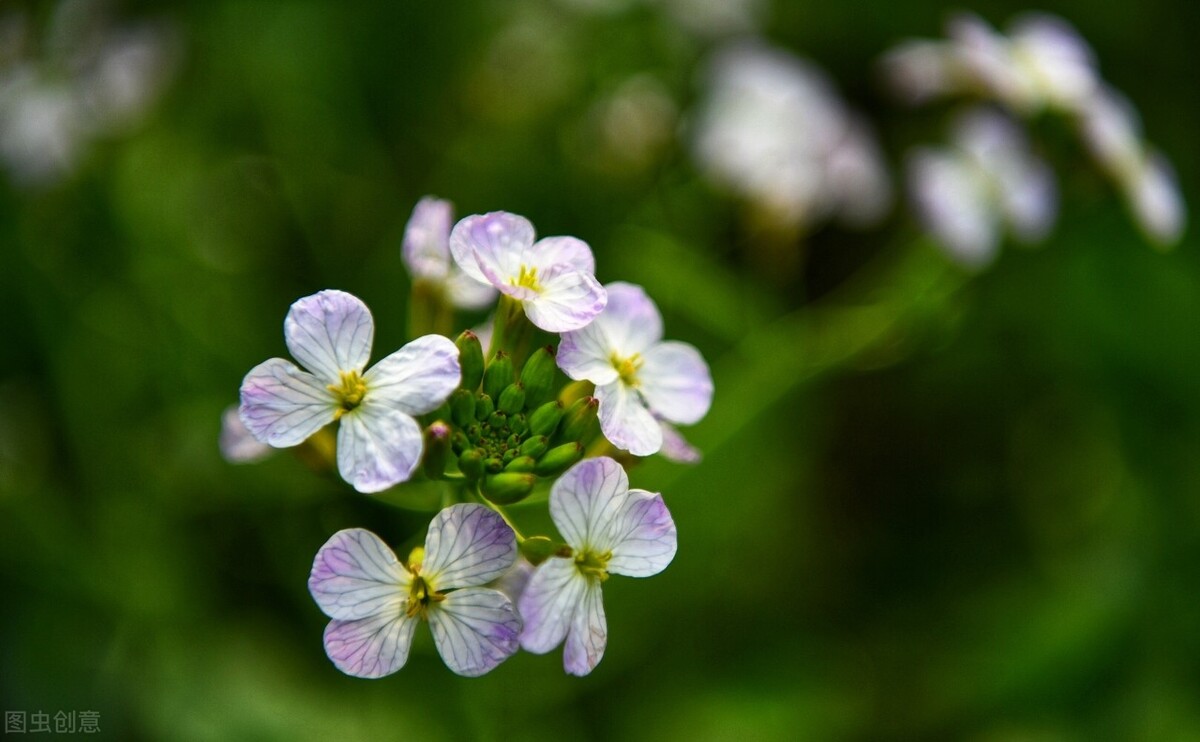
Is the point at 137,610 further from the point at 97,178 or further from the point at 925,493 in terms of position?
the point at 925,493

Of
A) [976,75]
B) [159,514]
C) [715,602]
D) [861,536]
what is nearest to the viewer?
[976,75]

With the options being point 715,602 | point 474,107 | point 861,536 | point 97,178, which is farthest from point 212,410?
point 861,536

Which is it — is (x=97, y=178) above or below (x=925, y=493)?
above

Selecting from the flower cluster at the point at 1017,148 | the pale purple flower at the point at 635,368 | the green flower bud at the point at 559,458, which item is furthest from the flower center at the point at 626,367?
the flower cluster at the point at 1017,148

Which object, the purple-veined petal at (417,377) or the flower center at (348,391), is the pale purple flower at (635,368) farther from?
the flower center at (348,391)

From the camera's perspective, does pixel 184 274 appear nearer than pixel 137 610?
No

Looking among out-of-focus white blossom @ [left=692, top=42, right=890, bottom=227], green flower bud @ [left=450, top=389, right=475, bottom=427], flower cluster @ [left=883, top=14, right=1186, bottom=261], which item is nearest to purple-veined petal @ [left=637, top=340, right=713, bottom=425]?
green flower bud @ [left=450, top=389, right=475, bottom=427]

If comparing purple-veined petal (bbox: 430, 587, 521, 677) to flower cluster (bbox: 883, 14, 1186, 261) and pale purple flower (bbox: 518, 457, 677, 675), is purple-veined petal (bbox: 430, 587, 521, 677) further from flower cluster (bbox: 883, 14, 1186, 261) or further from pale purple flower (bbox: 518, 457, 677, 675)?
flower cluster (bbox: 883, 14, 1186, 261)
